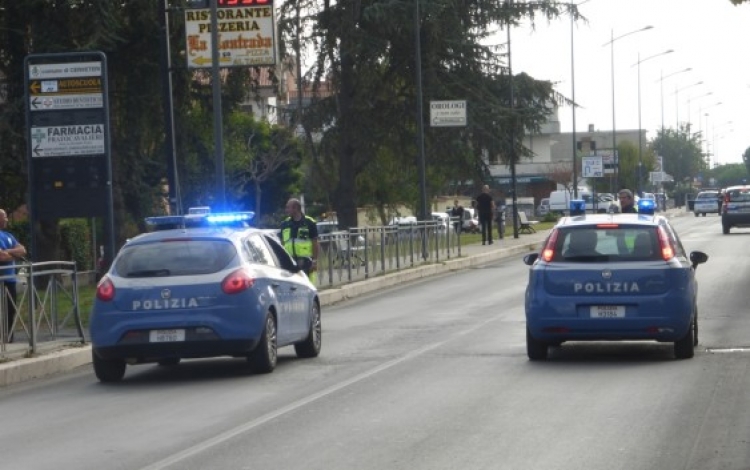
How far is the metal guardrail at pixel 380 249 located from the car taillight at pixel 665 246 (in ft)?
46.4

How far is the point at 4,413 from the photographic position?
14.1m

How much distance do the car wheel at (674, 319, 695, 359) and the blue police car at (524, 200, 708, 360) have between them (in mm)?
10

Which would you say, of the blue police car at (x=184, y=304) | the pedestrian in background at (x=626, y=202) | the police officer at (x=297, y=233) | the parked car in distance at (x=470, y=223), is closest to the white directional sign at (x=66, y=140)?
the police officer at (x=297, y=233)

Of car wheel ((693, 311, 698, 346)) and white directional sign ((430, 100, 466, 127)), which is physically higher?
white directional sign ((430, 100, 466, 127))

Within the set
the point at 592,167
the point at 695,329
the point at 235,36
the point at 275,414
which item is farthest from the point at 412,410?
the point at 592,167

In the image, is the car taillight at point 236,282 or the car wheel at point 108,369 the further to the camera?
the car wheel at point 108,369

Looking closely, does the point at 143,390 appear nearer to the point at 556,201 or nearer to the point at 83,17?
the point at 83,17

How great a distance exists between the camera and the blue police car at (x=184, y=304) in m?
15.6

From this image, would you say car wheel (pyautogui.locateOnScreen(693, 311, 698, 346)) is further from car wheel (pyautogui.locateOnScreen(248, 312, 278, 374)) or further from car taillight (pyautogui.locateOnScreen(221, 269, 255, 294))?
car taillight (pyautogui.locateOnScreen(221, 269, 255, 294))

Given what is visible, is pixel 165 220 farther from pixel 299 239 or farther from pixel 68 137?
pixel 299 239

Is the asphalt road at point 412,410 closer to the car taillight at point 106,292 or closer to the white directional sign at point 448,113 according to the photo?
the car taillight at point 106,292

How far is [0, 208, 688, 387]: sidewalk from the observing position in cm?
1727

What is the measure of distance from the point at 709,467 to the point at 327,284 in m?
21.3

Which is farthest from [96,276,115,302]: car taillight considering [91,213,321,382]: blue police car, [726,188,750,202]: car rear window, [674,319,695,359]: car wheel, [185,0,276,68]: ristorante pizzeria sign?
[726,188,750,202]: car rear window
